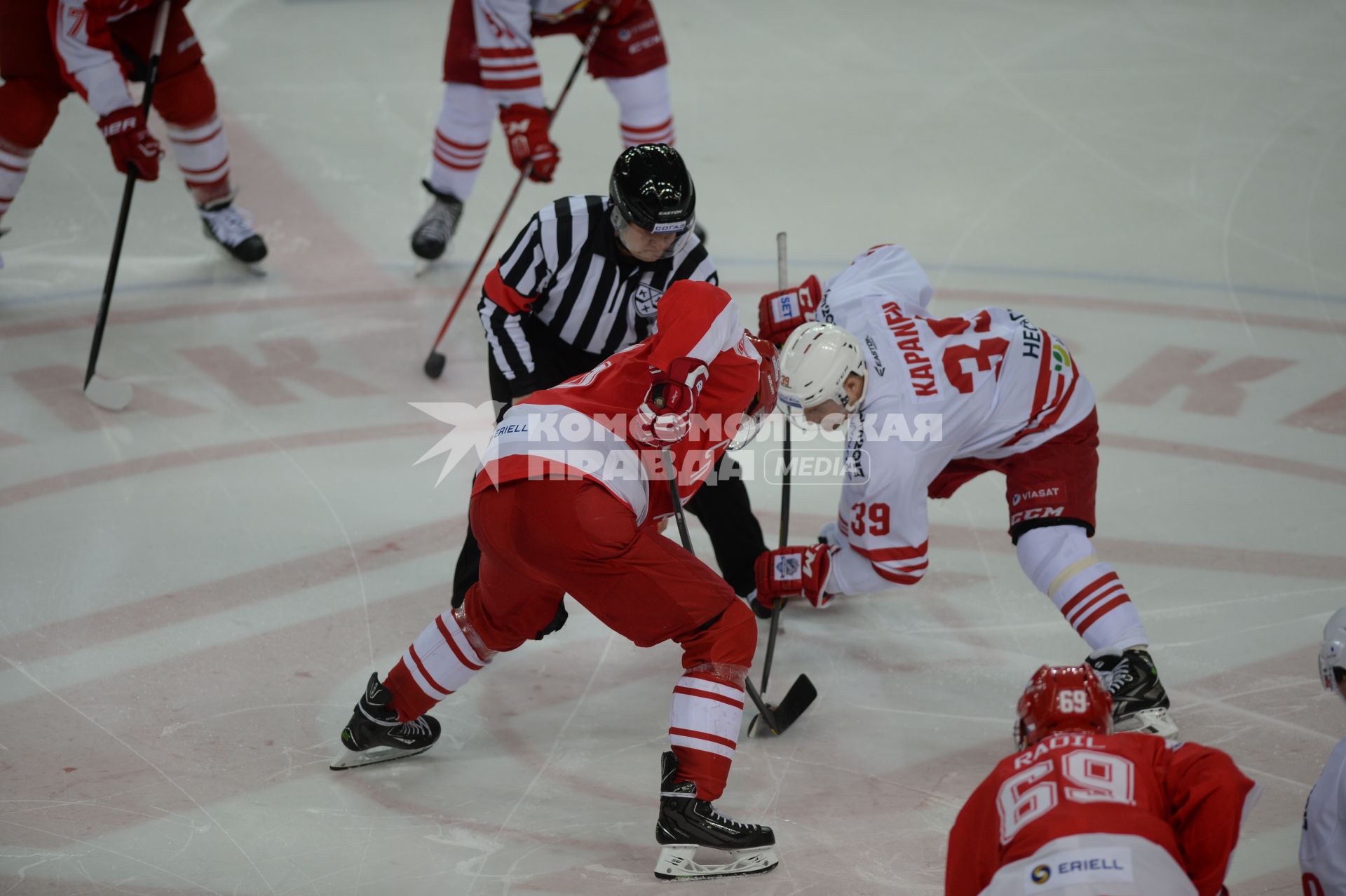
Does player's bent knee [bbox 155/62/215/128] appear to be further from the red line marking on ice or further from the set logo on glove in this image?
the set logo on glove

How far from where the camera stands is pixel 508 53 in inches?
182

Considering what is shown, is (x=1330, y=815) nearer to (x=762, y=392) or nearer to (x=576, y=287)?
(x=762, y=392)

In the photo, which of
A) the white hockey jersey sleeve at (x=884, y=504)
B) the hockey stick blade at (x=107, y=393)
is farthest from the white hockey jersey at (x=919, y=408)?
the hockey stick blade at (x=107, y=393)

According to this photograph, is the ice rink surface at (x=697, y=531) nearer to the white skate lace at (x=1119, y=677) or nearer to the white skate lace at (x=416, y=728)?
the white skate lace at (x=416, y=728)

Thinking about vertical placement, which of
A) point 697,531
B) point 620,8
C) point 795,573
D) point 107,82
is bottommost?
point 697,531

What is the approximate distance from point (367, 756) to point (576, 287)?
1160mm

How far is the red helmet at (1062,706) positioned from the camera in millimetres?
1988

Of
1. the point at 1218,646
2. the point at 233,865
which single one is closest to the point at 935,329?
Answer: the point at 1218,646

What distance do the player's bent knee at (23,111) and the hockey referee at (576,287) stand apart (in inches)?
88.7

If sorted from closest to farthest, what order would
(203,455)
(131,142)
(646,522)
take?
(646,522)
(203,455)
(131,142)

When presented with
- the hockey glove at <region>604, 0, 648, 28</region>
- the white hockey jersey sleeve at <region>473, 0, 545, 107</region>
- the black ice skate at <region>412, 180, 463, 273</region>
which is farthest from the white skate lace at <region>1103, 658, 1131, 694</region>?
the black ice skate at <region>412, 180, 463, 273</region>

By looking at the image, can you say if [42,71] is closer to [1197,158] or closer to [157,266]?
[157,266]

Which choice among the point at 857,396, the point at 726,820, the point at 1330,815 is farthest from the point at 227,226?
the point at 1330,815

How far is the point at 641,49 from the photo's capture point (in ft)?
16.5
